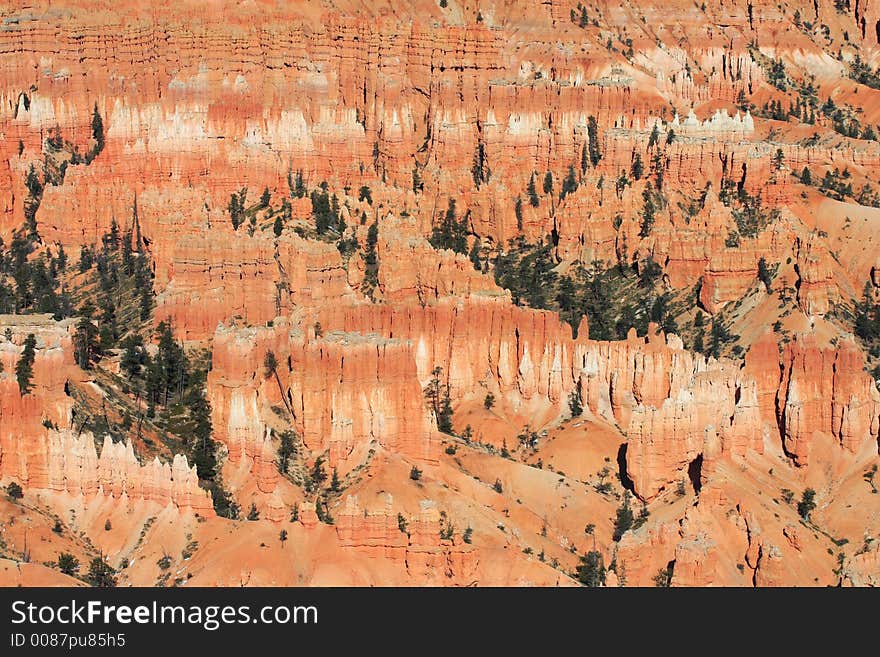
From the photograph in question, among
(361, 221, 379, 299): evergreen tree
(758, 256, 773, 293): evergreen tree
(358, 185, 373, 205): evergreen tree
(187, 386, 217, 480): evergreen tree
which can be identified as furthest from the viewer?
(358, 185, 373, 205): evergreen tree

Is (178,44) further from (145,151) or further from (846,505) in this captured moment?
(846,505)

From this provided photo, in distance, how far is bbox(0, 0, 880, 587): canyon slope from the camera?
99250mm

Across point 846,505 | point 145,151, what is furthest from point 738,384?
point 145,151

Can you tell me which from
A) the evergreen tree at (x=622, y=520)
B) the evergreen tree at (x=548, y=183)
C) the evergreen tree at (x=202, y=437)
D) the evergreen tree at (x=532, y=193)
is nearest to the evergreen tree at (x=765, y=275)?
the evergreen tree at (x=532, y=193)

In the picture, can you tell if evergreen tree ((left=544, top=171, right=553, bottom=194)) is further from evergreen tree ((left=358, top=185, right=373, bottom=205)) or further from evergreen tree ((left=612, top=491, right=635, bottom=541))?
evergreen tree ((left=612, top=491, right=635, bottom=541))

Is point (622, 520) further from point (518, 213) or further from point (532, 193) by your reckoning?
point (532, 193)

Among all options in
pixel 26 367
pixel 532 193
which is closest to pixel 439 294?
Result: pixel 532 193

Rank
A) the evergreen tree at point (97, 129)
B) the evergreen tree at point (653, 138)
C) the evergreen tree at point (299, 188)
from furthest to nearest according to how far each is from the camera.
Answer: the evergreen tree at point (653, 138)
the evergreen tree at point (97, 129)
the evergreen tree at point (299, 188)

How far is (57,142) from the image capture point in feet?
463

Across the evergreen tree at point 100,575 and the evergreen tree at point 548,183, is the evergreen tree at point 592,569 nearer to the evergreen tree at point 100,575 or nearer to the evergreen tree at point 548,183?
the evergreen tree at point 100,575

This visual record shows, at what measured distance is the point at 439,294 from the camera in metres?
122

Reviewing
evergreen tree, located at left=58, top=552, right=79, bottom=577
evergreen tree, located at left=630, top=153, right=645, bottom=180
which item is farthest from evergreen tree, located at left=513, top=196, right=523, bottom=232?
evergreen tree, located at left=58, top=552, right=79, bottom=577

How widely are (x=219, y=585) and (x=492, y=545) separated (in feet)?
34.3

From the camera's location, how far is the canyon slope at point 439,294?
99250mm
